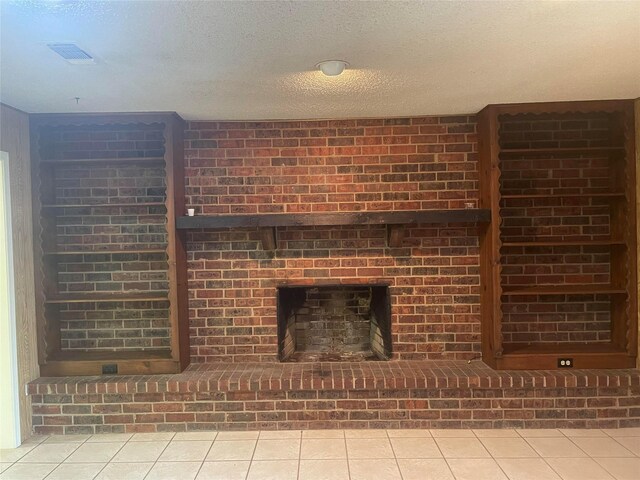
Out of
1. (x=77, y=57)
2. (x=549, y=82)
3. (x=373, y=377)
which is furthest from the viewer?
(x=373, y=377)

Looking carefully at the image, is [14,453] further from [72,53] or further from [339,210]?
[339,210]

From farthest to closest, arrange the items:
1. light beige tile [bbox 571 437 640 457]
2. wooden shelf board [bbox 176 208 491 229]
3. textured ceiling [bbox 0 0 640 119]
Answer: wooden shelf board [bbox 176 208 491 229] → light beige tile [bbox 571 437 640 457] → textured ceiling [bbox 0 0 640 119]

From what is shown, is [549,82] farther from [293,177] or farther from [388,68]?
[293,177]

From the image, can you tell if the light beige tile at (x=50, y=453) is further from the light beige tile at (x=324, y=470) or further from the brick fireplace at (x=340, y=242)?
the light beige tile at (x=324, y=470)

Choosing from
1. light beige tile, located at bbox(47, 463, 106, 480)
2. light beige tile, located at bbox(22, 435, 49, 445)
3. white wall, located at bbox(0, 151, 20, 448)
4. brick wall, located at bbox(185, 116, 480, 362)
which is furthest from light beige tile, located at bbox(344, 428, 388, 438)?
white wall, located at bbox(0, 151, 20, 448)

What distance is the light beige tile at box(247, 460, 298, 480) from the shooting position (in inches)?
92.1

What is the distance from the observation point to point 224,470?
A: 2.42m

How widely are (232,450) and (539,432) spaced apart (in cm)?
216

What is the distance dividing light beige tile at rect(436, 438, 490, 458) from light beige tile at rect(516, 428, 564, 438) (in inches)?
14.8

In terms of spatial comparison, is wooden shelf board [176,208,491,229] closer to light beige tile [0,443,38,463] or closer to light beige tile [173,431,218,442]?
light beige tile [173,431,218,442]

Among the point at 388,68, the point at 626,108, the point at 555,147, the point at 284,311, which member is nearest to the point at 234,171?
the point at 284,311

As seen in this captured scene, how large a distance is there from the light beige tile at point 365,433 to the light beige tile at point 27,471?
193 centimetres

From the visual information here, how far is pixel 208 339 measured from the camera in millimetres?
3273

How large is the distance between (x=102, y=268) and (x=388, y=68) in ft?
8.95
